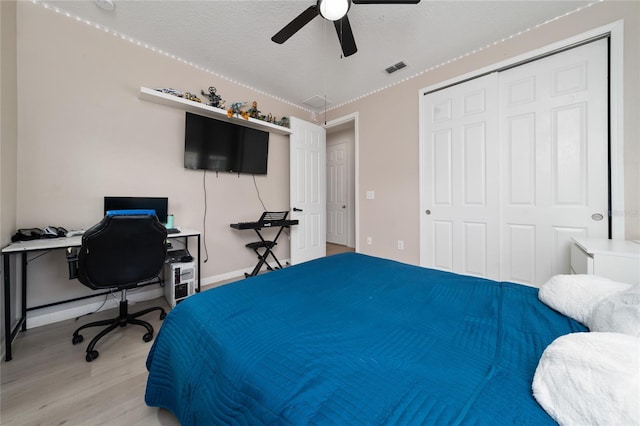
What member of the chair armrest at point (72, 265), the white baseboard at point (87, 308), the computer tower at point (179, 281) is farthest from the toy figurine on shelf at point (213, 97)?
the white baseboard at point (87, 308)

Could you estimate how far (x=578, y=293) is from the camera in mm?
921

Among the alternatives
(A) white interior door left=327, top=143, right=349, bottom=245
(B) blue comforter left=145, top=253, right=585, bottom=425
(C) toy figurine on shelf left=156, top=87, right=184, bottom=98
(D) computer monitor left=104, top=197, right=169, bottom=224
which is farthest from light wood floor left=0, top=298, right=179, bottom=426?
(A) white interior door left=327, top=143, right=349, bottom=245

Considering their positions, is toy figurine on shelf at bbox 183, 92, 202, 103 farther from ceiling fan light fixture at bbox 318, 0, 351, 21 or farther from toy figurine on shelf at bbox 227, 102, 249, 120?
ceiling fan light fixture at bbox 318, 0, 351, 21

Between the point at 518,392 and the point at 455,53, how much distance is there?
3281mm

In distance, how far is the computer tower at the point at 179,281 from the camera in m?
2.25

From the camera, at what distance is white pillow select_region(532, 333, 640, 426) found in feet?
1.47

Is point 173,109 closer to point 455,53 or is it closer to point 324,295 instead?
point 324,295

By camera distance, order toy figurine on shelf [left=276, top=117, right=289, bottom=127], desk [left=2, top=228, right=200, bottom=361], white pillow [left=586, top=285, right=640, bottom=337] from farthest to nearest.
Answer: toy figurine on shelf [left=276, top=117, right=289, bottom=127]
desk [left=2, top=228, right=200, bottom=361]
white pillow [left=586, top=285, right=640, bottom=337]

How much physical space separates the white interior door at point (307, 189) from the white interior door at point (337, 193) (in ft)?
3.89

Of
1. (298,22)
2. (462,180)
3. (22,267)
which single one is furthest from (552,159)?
(22,267)

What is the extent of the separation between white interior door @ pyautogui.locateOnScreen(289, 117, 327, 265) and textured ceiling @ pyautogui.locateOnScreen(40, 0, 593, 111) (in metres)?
0.94

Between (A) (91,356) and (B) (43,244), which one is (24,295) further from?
(A) (91,356)

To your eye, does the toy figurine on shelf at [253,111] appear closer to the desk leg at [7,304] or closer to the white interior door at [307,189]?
the white interior door at [307,189]

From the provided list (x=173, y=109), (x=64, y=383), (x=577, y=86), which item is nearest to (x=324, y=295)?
(x=64, y=383)
